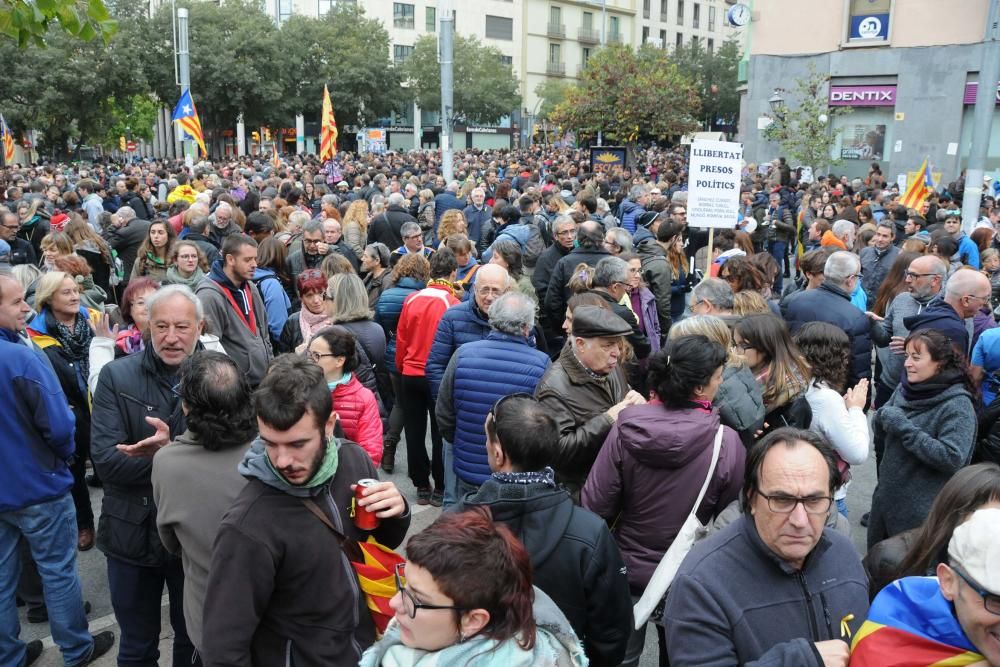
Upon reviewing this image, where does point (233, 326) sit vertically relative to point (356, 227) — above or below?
below

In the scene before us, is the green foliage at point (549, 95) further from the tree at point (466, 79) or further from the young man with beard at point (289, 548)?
the young man with beard at point (289, 548)

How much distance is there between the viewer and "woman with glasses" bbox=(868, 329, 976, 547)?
12.6 ft

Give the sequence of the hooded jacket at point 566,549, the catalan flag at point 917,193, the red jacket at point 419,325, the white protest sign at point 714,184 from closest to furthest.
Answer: the hooded jacket at point 566,549, the red jacket at point 419,325, the white protest sign at point 714,184, the catalan flag at point 917,193

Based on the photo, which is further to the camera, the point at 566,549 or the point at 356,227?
the point at 356,227

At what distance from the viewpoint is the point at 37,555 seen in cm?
390

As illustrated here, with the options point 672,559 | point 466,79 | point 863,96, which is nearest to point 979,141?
point 672,559

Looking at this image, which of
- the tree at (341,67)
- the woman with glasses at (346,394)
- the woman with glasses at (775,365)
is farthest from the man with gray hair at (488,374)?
the tree at (341,67)

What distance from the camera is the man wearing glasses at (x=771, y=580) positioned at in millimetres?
2148

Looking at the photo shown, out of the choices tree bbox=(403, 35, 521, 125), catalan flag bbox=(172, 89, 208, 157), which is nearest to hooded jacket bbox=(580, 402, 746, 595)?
catalan flag bbox=(172, 89, 208, 157)

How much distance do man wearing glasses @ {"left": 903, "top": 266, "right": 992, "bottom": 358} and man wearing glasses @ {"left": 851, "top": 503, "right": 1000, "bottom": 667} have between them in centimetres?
414

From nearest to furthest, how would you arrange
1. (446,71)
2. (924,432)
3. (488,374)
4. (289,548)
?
(289,548), (924,432), (488,374), (446,71)

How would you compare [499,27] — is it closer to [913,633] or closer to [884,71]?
[884,71]

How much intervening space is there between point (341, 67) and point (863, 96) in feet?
103

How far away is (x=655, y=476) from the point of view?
124 inches
